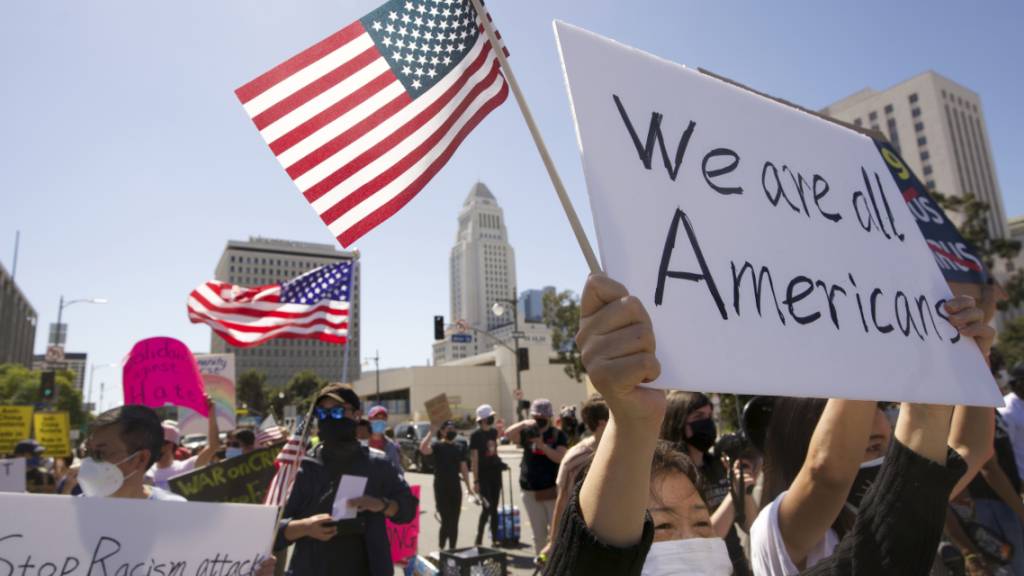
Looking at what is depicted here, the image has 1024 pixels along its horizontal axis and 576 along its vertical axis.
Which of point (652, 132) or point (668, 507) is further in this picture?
point (668, 507)

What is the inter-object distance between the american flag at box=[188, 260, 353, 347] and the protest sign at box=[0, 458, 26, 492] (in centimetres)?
243

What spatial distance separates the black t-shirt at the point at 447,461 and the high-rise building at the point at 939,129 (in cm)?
11241

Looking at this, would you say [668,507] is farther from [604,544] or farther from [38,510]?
[38,510]

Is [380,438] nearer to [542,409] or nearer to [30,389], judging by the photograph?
[542,409]

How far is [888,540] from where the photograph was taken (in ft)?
5.48

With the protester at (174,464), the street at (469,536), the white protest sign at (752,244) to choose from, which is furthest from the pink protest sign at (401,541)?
the white protest sign at (752,244)

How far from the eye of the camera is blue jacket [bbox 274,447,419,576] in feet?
12.3

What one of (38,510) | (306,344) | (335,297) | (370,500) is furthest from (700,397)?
(306,344)

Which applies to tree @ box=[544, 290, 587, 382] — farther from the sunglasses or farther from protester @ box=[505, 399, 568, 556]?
the sunglasses

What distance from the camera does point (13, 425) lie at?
10.6m

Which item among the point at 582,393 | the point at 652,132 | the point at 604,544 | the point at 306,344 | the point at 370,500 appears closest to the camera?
the point at 604,544

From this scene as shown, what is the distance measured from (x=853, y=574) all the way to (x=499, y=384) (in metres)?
63.2

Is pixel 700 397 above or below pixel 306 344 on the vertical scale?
below

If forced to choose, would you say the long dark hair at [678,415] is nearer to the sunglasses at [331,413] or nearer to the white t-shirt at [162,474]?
the sunglasses at [331,413]
